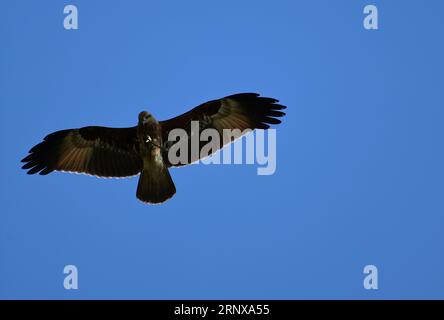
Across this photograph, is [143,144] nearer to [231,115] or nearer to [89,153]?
[89,153]

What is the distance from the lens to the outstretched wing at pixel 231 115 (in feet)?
43.8

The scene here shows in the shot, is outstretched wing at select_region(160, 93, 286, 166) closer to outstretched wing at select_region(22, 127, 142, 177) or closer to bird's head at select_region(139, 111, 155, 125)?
bird's head at select_region(139, 111, 155, 125)

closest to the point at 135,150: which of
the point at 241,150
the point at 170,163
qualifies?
the point at 170,163

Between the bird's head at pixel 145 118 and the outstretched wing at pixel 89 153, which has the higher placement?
the bird's head at pixel 145 118

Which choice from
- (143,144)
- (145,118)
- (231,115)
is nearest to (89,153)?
(143,144)

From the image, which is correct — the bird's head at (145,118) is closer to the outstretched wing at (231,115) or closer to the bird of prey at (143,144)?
the bird of prey at (143,144)

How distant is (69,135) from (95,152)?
52cm

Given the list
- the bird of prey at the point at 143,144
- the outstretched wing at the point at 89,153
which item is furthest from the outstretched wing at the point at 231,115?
the outstretched wing at the point at 89,153

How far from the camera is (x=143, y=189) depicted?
514 inches

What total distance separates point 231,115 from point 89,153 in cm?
234

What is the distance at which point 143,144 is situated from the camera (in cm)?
1319

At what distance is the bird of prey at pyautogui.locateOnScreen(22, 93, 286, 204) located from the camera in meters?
13.0

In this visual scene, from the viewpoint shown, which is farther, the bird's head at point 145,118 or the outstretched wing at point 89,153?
the outstretched wing at point 89,153
